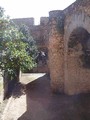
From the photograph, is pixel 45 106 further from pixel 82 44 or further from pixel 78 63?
pixel 82 44

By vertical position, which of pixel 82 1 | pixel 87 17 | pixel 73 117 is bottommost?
pixel 73 117

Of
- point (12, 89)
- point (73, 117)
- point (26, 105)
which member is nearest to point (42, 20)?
point (12, 89)

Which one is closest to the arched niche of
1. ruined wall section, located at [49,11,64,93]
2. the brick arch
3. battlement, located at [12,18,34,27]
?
the brick arch

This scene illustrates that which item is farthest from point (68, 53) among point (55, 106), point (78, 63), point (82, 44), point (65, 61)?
point (55, 106)

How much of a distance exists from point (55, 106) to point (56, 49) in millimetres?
2663

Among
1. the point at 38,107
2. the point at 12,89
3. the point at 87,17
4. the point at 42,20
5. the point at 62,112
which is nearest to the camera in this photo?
the point at 87,17

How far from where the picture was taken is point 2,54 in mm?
5691

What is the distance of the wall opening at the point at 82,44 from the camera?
369 inches

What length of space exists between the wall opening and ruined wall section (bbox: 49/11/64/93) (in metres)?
0.66

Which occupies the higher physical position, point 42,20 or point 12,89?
point 42,20

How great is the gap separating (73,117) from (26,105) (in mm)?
2228

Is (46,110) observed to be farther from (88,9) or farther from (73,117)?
(88,9)

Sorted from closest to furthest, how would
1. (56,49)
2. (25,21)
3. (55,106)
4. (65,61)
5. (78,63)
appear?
(55,106) < (78,63) < (65,61) < (56,49) < (25,21)

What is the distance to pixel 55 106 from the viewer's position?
8703mm
